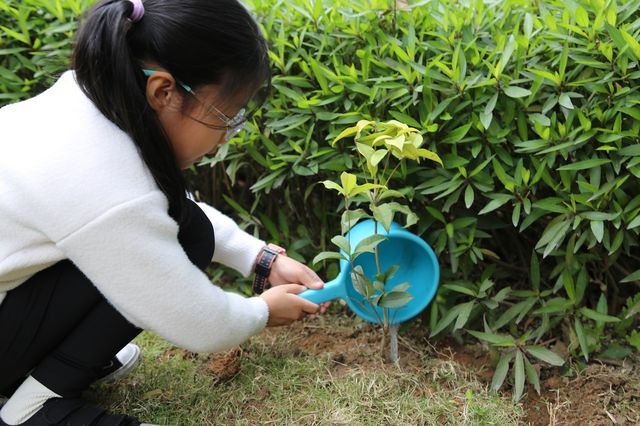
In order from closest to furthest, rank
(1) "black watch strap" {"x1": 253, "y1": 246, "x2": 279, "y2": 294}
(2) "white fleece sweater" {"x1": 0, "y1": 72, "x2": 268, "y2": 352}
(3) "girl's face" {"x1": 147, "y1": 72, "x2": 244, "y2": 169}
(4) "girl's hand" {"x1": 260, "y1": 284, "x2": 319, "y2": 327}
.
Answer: (2) "white fleece sweater" {"x1": 0, "y1": 72, "x2": 268, "y2": 352}
(3) "girl's face" {"x1": 147, "y1": 72, "x2": 244, "y2": 169}
(4) "girl's hand" {"x1": 260, "y1": 284, "x2": 319, "y2": 327}
(1) "black watch strap" {"x1": 253, "y1": 246, "x2": 279, "y2": 294}

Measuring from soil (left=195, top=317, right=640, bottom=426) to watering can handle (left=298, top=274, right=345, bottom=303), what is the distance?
0.22 metres

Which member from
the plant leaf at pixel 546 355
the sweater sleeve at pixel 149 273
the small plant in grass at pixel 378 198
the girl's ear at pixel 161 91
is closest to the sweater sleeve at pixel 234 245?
the small plant in grass at pixel 378 198

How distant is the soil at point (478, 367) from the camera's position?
1.77m

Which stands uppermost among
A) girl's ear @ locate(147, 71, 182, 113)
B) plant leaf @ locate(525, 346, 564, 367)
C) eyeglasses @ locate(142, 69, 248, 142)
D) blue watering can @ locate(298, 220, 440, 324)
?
girl's ear @ locate(147, 71, 182, 113)

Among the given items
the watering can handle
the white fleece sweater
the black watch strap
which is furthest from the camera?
the black watch strap

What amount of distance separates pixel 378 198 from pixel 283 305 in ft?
1.17

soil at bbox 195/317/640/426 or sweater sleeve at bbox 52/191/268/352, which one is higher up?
sweater sleeve at bbox 52/191/268/352

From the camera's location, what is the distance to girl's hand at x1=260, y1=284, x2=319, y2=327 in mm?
1733

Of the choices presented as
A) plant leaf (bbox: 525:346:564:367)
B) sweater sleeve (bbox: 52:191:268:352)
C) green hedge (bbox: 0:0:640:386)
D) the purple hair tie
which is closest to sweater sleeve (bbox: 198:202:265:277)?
green hedge (bbox: 0:0:640:386)

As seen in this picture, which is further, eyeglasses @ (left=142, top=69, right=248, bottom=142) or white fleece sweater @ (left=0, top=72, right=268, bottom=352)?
eyeglasses @ (left=142, top=69, right=248, bottom=142)

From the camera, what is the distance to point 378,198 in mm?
1717

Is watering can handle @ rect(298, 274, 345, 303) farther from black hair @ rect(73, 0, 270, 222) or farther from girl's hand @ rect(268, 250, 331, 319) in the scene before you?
black hair @ rect(73, 0, 270, 222)

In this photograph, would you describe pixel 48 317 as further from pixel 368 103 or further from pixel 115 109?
pixel 368 103

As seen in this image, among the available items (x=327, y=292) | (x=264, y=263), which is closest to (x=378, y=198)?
(x=327, y=292)
